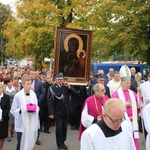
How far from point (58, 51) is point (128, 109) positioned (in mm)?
3379

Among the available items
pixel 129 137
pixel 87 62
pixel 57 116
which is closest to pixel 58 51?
pixel 87 62

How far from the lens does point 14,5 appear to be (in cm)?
2028

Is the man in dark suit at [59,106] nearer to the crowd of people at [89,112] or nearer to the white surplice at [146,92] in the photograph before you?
the crowd of people at [89,112]

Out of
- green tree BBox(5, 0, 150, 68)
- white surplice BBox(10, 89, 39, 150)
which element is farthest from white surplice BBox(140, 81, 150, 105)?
green tree BBox(5, 0, 150, 68)

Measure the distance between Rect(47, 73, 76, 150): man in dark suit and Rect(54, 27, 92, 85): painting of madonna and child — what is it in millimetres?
1011

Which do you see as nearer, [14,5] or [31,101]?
[31,101]

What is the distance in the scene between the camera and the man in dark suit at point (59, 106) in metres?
7.38

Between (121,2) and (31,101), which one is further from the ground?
(121,2)

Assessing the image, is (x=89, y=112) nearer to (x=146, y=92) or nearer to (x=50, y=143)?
(x=146, y=92)

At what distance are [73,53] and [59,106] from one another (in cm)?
198

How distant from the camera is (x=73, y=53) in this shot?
29.0 feet

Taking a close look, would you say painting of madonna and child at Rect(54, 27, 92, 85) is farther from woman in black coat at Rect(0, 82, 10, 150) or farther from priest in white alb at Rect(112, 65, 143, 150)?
priest in white alb at Rect(112, 65, 143, 150)

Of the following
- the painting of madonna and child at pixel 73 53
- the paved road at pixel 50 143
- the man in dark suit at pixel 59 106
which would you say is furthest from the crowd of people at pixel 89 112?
the painting of madonna and child at pixel 73 53

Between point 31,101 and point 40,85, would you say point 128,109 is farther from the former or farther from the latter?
point 40,85
